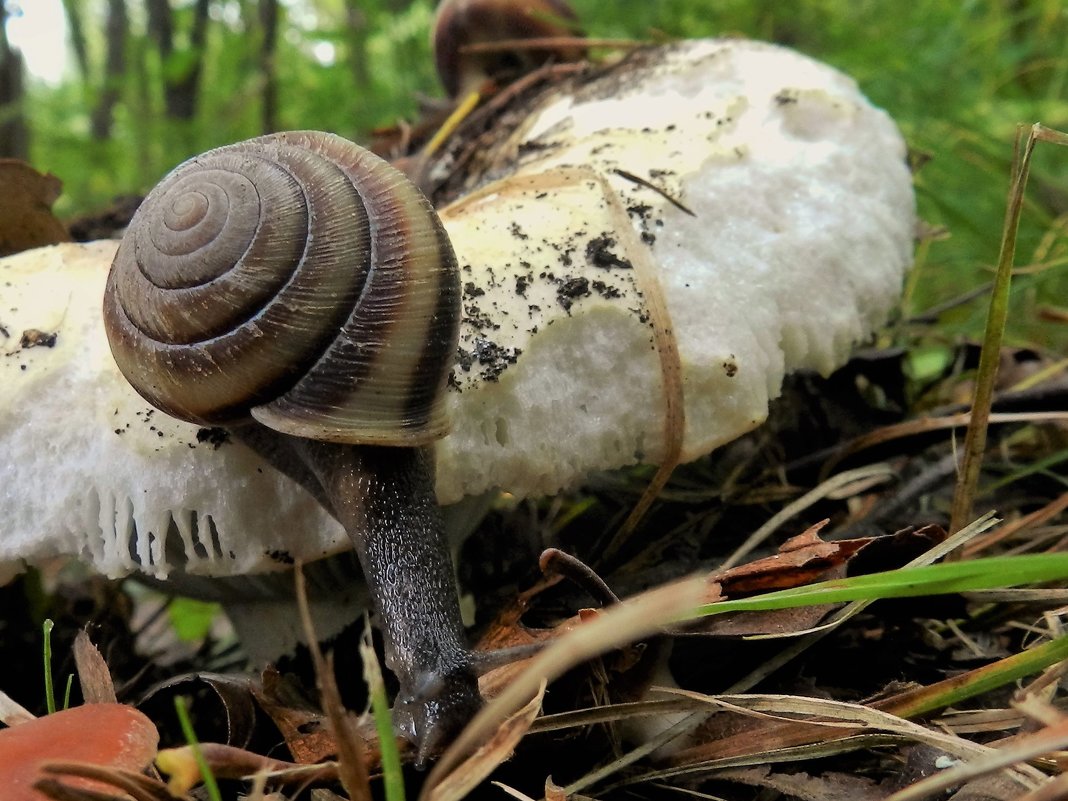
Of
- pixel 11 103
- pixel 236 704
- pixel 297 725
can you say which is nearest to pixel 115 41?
pixel 11 103

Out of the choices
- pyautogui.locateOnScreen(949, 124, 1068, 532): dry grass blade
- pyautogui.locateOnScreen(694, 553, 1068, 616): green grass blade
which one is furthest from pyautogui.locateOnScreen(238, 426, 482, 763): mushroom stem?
pyautogui.locateOnScreen(949, 124, 1068, 532): dry grass blade

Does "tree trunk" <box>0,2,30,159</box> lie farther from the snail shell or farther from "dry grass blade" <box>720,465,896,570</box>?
"dry grass blade" <box>720,465,896,570</box>

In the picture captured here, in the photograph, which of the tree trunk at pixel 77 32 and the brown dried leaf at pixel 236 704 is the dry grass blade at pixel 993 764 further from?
the tree trunk at pixel 77 32

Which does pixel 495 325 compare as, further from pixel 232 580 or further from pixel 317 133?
pixel 232 580

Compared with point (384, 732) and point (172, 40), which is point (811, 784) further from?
point (172, 40)

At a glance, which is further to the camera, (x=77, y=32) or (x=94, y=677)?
(x=77, y=32)

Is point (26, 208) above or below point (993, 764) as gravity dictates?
above

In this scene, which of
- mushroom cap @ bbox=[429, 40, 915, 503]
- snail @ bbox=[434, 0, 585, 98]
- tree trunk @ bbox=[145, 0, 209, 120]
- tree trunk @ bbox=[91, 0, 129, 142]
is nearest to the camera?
mushroom cap @ bbox=[429, 40, 915, 503]

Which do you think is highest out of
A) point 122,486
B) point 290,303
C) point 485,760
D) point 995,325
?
point 290,303
